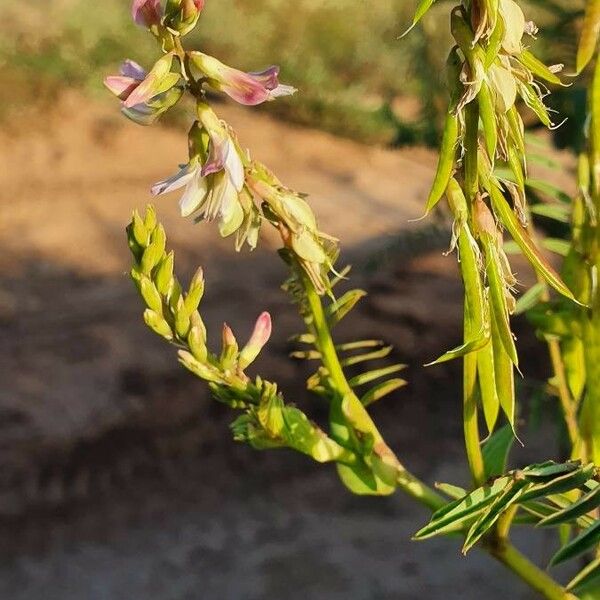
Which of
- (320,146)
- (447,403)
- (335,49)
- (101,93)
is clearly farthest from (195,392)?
(335,49)

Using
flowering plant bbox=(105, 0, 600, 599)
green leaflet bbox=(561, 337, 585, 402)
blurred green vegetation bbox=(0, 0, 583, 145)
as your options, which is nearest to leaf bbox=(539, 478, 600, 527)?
flowering plant bbox=(105, 0, 600, 599)

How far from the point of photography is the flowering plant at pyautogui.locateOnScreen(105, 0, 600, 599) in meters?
0.26

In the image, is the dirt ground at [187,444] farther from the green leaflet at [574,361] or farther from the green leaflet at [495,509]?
the green leaflet at [495,509]

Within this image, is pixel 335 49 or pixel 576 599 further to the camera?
pixel 335 49

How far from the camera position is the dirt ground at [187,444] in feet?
4.82

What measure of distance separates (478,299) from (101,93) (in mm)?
2910

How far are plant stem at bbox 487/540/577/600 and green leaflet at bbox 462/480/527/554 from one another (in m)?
0.05

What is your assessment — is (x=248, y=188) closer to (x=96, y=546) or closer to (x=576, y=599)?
(x=576, y=599)

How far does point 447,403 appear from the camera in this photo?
1.79 metres

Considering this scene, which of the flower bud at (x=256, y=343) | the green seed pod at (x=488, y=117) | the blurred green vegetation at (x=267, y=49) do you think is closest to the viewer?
the green seed pod at (x=488, y=117)

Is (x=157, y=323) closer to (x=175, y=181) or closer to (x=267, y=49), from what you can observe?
(x=175, y=181)

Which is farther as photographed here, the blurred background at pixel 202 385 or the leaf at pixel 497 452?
the blurred background at pixel 202 385

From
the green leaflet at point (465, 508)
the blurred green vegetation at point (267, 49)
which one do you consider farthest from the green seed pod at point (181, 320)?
the blurred green vegetation at point (267, 49)

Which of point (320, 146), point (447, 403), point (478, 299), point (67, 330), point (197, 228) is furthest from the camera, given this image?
point (320, 146)
